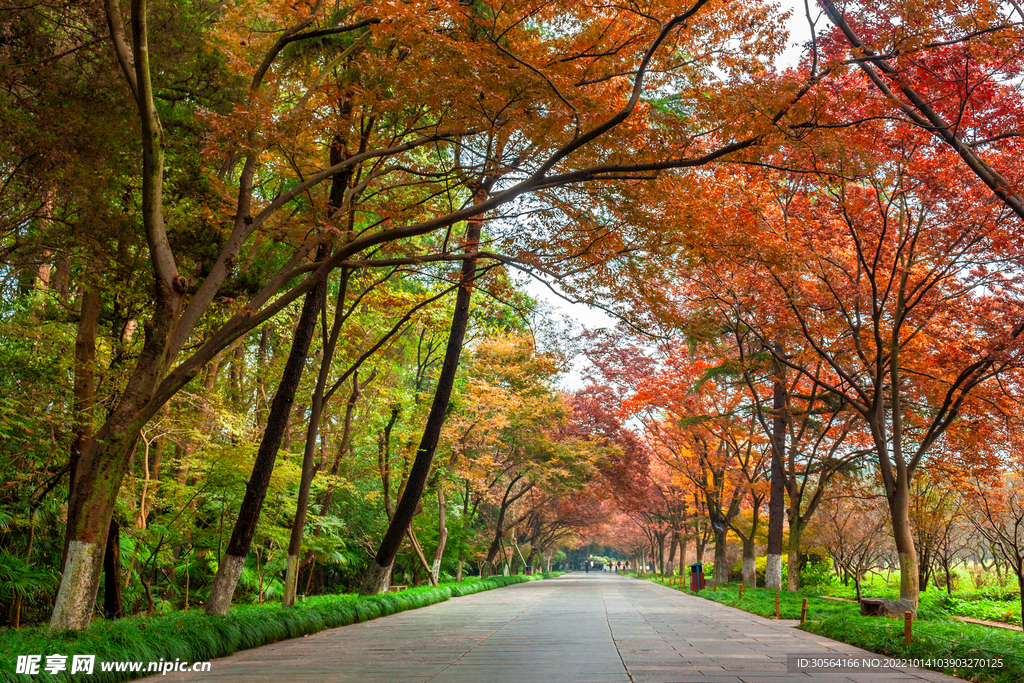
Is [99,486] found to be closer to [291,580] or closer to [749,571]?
[291,580]

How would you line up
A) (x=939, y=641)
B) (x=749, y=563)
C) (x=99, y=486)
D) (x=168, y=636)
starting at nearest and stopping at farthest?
1. (x=99, y=486)
2. (x=168, y=636)
3. (x=939, y=641)
4. (x=749, y=563)

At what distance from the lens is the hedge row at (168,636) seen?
16.5ft

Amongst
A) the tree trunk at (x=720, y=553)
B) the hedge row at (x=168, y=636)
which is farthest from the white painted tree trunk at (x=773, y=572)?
the hedge row at (x=168, y=636)

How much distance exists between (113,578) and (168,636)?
3.97 m

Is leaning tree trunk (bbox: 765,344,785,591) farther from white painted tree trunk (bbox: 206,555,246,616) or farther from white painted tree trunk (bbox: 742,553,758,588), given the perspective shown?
white painted tree trunk (bbox: 206,555,246,616)

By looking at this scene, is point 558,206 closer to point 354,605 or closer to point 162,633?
point 162,633

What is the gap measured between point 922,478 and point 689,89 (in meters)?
13.4

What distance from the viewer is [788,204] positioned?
11.8 metres

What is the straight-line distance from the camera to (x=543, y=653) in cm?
759

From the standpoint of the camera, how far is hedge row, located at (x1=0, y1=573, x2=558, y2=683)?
198 inches

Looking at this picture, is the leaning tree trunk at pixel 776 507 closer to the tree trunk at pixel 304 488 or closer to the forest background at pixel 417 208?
the forest background at pixel 417 208

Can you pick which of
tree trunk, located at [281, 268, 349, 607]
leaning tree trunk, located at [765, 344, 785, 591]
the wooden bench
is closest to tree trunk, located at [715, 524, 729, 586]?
leaning tree trunk, located at [765, 344, 785, 591]

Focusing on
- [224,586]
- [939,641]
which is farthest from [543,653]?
[224,586]

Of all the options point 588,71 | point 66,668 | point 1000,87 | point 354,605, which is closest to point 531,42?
point 588,71
